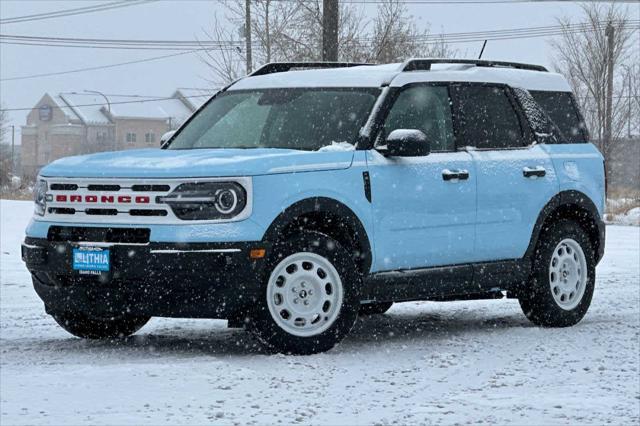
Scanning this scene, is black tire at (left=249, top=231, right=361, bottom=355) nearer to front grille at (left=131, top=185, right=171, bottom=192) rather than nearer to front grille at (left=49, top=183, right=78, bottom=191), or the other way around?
front grille at (left=131, top=185, right=171, bottom=192)

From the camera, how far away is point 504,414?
20.6 ft

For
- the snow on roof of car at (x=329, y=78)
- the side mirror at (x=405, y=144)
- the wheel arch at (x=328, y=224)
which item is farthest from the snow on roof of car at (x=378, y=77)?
the wheel arch at (x=328, y=224)

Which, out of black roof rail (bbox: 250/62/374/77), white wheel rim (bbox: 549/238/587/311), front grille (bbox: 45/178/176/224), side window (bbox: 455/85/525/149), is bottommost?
white wheel rim (bbox: 549/238/587/311)

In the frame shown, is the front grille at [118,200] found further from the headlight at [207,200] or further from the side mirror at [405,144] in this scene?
the side mirror at [405,144]

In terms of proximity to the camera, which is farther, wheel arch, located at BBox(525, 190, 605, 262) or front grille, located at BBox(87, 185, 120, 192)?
wheel arch, located at BBox(525, 190, 605, 262)

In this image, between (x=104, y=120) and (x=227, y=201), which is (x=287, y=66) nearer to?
(x=227, y=201)

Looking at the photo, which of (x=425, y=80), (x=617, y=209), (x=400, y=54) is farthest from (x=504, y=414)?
(x=617, y=209)

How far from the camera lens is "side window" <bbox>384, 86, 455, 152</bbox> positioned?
887 centimetres

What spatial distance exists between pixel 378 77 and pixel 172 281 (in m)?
2.30

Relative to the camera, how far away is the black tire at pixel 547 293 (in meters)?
9.75

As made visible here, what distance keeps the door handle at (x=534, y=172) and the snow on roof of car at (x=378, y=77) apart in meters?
0.72

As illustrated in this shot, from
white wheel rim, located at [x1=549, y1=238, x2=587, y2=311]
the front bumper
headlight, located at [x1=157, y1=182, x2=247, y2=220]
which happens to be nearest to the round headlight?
headlight, located at [x1=157, y1=182, x2=247, y2=220]

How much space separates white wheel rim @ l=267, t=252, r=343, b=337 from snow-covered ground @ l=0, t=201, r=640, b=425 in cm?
23

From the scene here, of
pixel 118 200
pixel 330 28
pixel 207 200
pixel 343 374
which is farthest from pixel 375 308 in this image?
pixel 330 28
